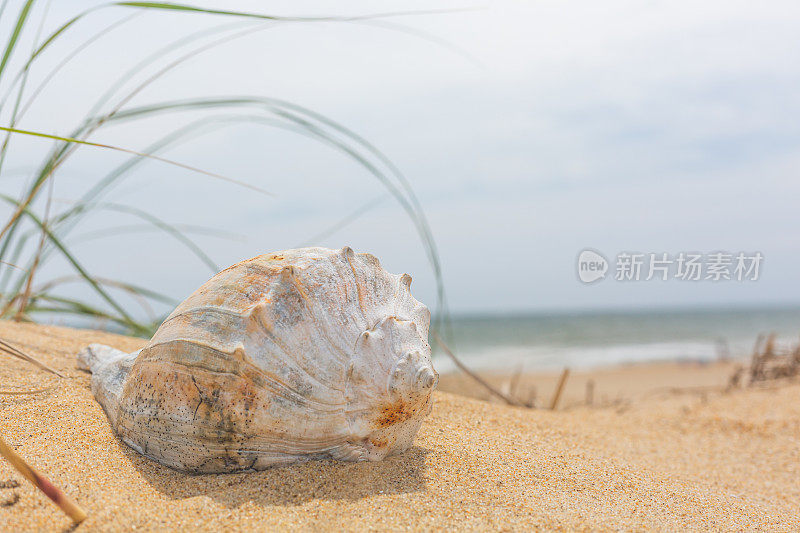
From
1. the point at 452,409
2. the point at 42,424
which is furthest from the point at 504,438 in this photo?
the point at 42,424

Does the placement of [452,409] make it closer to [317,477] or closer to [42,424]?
[317,477]

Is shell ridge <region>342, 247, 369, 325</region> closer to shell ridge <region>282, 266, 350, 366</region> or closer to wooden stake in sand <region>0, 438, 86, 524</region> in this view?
shell ridge <region>282, 266, 350, 366</region>

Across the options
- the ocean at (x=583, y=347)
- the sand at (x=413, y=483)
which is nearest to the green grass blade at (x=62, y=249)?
the sand at (x=413, y=483)

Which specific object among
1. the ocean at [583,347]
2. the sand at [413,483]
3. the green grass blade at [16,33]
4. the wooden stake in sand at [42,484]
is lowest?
the ocean at [583,347]

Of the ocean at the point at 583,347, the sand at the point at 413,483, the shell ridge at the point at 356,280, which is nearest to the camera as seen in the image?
the sand at the point at 413,483

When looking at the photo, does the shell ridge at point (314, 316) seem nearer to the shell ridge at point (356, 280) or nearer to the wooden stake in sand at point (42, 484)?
the shell ridge at point (356, 280)

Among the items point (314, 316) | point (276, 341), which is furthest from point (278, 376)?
point (314, 316)
